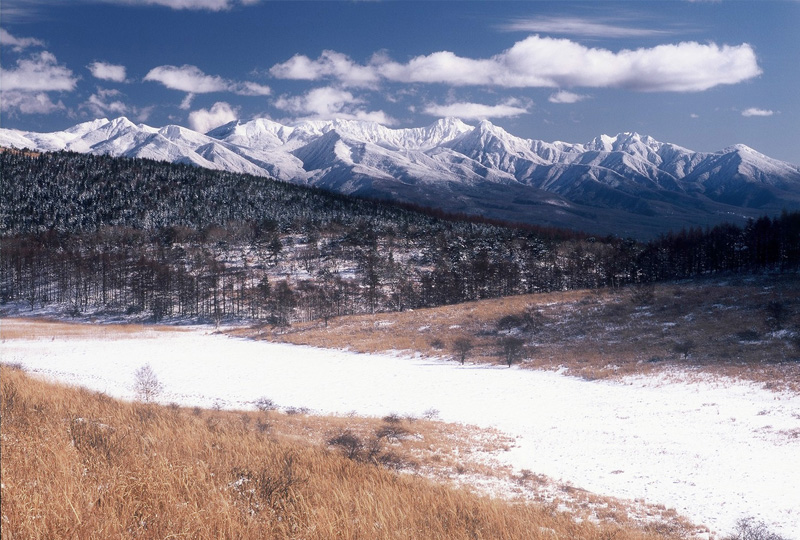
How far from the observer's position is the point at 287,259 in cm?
12688

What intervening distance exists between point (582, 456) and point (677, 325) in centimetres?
3473

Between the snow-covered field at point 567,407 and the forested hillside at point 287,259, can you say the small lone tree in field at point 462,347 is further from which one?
the forested hillside at point 287,259

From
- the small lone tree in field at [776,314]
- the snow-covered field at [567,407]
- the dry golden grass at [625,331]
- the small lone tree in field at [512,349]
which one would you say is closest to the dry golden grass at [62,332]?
the snow-covered field at [567,407]

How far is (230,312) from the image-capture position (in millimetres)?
89062

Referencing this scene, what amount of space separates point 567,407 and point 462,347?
18.5m

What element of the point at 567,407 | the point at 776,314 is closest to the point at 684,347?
the point at 776,314

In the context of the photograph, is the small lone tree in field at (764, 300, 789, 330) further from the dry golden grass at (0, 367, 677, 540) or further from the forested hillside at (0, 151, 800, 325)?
the dry golden grass at (0, 367, 677, 540)

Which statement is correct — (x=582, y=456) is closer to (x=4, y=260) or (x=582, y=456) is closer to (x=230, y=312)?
(x=230, y=312)

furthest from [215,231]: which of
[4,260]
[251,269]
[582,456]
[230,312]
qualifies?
[582,456]

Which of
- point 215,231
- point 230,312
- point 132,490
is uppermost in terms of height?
point 215,231

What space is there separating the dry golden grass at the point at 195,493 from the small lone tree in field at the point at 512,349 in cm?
3254

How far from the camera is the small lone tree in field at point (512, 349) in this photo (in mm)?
40438

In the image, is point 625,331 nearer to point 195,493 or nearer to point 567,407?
point 567,407

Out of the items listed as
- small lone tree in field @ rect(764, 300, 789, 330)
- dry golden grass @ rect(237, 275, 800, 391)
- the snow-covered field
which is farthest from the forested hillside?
small lone tree in field @ rect(764, 300, 789, 330)
